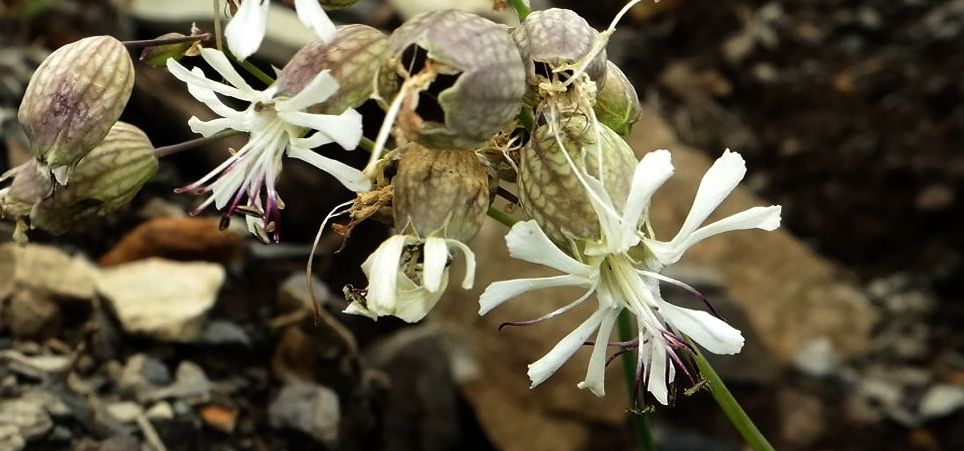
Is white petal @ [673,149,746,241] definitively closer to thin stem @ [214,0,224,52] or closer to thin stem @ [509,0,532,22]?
thin stem @ [509,0,532,22]

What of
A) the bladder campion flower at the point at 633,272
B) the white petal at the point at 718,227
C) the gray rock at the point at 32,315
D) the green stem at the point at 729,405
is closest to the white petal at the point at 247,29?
the bladder campion flower at the point at 633,272

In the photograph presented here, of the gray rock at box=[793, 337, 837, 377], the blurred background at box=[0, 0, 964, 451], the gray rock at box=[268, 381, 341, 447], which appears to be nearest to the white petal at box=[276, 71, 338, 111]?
the blurred background at box=[0, 0, 964, 451]

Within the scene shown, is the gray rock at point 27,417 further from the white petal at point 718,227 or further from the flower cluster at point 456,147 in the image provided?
the white petal at point 718,227

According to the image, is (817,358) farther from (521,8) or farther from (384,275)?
(384,275)

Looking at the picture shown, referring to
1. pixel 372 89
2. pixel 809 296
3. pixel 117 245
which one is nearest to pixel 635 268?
pixel 372 89

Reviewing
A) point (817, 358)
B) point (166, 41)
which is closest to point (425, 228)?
point (166, 41)

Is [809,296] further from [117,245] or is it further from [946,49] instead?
[117,245]
